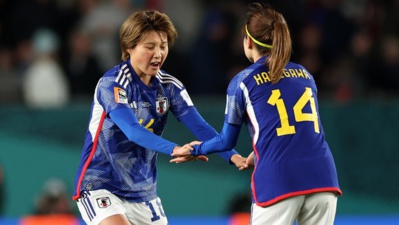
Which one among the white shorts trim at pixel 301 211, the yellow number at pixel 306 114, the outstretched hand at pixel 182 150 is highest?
the yellow number at pixel 306 114

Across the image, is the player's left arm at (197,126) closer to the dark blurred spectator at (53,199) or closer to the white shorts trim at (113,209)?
the white shorts trim at (113,209)

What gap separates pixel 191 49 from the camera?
40.0ft

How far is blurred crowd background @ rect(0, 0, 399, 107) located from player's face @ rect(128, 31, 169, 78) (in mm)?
4972

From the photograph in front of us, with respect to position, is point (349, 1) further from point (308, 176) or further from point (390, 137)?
point (308, 176)

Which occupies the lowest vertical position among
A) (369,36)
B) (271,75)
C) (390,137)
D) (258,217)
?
(390,137)

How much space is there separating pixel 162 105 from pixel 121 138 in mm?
348

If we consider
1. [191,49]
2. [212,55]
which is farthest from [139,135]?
[191,49]

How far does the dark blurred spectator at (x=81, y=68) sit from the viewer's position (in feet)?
37.7

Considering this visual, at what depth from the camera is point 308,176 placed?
5.86m

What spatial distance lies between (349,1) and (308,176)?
790 centimetres

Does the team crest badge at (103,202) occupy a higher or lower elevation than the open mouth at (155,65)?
lower

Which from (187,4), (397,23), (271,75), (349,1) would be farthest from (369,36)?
(271,75)

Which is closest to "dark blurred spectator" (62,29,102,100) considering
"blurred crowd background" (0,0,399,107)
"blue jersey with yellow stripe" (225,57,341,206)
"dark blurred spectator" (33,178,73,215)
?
"blurred crowd background" (0,0,399,107)

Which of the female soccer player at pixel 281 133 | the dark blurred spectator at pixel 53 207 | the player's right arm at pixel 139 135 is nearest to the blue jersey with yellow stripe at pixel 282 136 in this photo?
the female soccer player at pixel 281 133
